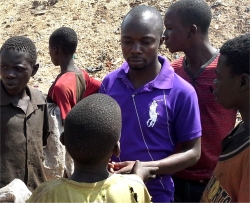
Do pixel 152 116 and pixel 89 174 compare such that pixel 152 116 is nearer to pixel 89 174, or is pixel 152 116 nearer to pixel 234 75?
pixel 234 75

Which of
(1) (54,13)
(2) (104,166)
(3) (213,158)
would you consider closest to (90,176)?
(2) (104,166)

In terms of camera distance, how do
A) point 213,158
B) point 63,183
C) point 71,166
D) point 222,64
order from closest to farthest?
1. point 63,183
2. point 222,64
3. point 213,158
4. point 71,166

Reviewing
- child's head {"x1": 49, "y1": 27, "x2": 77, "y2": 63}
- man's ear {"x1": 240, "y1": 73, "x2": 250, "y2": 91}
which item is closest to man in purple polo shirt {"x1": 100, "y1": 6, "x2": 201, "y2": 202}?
man's ear {"x1": 240, "y1": 73, "x2": 250, "y2": 91}

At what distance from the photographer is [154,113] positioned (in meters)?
2.59

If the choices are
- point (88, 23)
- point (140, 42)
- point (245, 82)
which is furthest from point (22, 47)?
point (88, 23)

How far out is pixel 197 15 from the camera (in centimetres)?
334

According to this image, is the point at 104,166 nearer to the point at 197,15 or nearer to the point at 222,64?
the point at 222,64

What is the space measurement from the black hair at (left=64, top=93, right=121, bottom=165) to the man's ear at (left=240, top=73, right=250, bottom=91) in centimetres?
59

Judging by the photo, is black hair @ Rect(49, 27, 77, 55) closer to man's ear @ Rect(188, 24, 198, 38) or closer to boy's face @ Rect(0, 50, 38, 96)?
boy's face @ Rect(0, 50, 38, 96)

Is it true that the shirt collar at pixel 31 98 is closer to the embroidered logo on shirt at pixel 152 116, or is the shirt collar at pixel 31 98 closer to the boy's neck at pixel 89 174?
the embroidered logo on shirt at pixel 152 116

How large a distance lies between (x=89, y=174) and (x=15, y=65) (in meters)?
1.26

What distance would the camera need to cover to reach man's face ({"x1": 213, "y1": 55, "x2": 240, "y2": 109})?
2.27m

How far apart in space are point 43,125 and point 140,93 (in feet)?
3.15

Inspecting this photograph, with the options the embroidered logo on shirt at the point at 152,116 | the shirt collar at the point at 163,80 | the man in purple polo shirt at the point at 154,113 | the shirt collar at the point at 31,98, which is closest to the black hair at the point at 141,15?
the man in purple polo shirt at the point at 154,113
